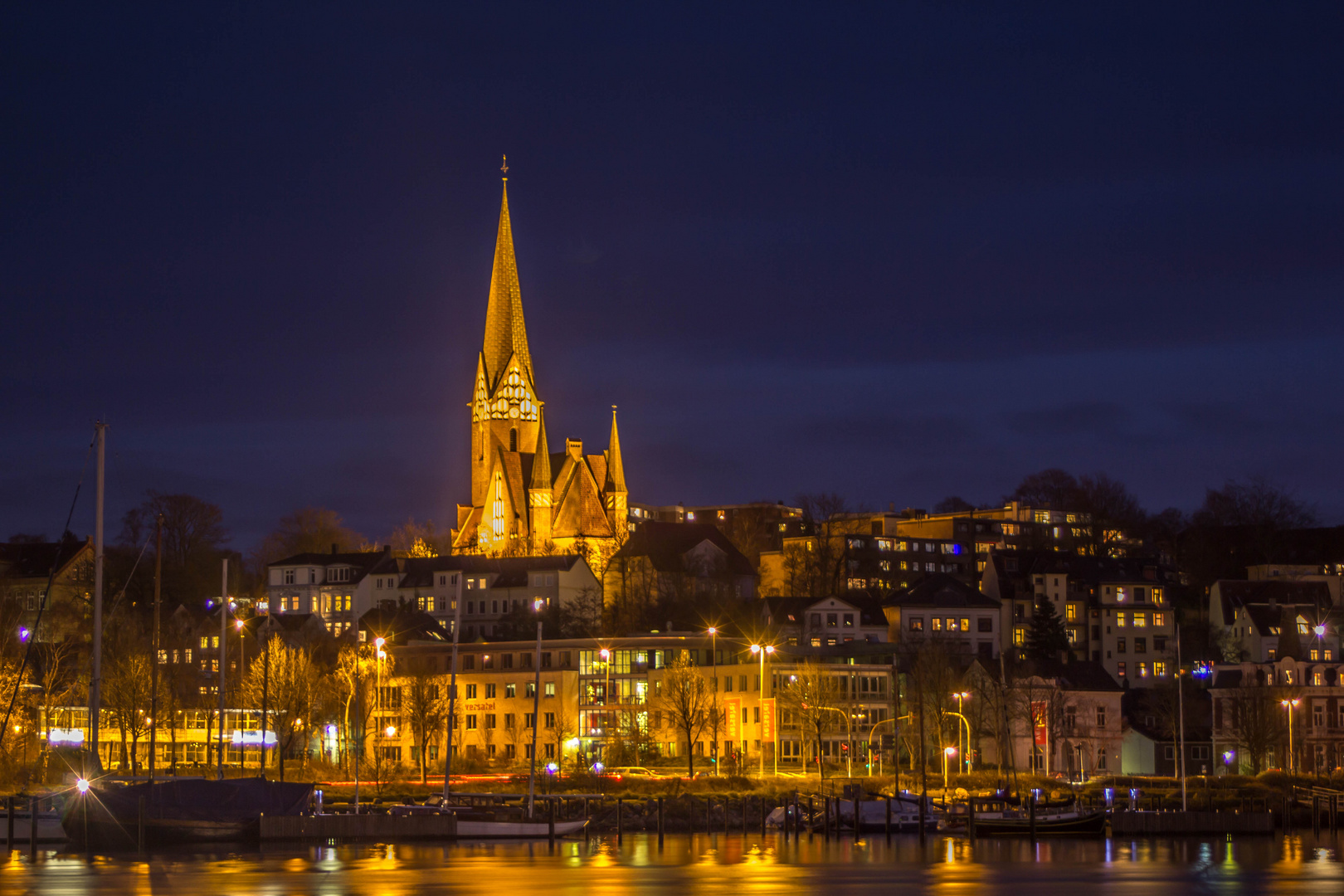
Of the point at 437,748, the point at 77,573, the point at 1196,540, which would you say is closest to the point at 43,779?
the point at 437,748

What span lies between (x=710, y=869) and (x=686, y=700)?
43285 millimetres

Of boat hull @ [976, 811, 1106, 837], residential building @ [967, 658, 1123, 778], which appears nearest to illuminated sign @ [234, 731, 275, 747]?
residential building @ [967, 658, 1123, 778]

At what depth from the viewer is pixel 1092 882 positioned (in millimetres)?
58812

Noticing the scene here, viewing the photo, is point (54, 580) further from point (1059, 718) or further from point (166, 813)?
point (166, 813)

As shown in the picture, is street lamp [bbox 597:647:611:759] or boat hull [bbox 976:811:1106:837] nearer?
boat hull [bbox 976:811:1106:837]

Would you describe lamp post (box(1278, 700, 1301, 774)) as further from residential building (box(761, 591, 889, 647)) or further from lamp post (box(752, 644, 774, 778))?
lamp post (box(752, 644, 774, 778))

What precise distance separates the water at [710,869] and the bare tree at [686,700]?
2686 cm

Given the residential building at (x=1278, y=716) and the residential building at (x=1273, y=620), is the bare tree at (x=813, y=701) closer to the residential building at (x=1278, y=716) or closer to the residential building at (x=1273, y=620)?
the residential building at (x=1278, y=716)

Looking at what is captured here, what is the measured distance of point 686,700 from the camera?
346ft

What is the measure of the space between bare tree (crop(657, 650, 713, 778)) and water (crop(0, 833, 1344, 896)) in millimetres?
26858

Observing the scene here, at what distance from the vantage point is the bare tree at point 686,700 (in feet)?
348

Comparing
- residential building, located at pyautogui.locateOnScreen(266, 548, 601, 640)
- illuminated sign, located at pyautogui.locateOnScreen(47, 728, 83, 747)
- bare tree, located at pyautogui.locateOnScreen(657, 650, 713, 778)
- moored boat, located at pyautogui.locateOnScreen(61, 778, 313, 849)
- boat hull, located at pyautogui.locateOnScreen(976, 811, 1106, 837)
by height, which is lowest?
boat hull, located at pyautogui.locateOnScreen(976, 811, 1106, 837)

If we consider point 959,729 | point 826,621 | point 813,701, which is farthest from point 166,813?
point 826,621

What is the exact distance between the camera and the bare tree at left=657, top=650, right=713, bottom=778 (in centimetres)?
10594
